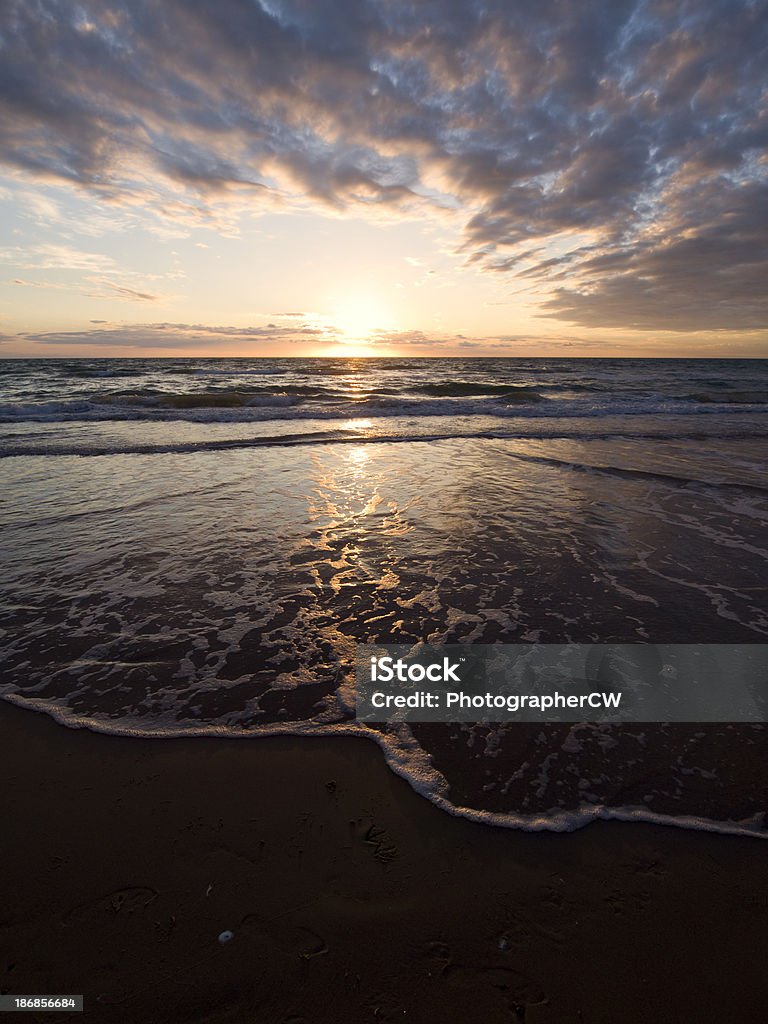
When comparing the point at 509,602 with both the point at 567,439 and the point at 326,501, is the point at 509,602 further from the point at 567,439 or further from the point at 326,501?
the point at 567,439

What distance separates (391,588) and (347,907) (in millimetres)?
3300

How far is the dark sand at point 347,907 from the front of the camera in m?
1.93

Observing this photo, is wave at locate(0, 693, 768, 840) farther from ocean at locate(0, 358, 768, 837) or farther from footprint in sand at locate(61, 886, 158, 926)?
footprint in sand at locate(61, 886, 158, 926)

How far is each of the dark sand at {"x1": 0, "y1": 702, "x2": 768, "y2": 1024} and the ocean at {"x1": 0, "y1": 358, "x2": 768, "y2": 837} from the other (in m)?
0.30

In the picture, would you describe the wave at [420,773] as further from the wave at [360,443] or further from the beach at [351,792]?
the wave at [360,443]

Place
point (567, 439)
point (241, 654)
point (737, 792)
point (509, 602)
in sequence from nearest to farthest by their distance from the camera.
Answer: point (737, 792) < point (241, 654) < point (509, 602) < point (567, 439)

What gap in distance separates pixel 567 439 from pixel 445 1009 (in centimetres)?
1582

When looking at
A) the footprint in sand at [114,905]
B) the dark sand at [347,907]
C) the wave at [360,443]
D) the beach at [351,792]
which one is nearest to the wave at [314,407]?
the wave at [360,443]

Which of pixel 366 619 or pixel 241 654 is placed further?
pixel 366 619

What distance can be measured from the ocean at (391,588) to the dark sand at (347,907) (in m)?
0.30

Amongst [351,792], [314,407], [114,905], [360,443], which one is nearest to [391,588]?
[351,792]

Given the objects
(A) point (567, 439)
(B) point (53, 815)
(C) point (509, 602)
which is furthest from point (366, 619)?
(A) point (567, 439)

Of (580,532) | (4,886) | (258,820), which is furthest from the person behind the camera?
(580,532)

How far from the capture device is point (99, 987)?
197 centimetres
